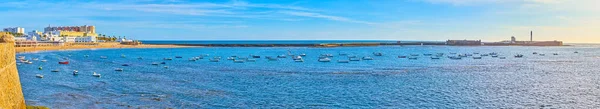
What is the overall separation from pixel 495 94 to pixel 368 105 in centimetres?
996

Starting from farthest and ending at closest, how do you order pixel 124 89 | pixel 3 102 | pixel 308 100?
pixel 124 89 < pixel 308 100 < pixel 3 102

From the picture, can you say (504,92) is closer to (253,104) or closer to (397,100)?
(397,100)

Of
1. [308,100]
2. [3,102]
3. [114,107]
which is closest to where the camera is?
[3,102]

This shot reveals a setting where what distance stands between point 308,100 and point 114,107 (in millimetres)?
10369

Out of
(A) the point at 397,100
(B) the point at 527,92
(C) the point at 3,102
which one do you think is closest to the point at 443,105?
(A) the point at 397,100

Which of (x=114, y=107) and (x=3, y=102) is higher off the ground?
(x=3, y=102)

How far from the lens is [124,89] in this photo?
35000 millimetres

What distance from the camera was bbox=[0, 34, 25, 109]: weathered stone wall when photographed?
49.9ft

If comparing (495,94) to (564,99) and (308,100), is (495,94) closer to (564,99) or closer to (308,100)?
(564,99)

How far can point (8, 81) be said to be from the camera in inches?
643

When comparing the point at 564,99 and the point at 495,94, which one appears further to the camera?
the point at 495,94

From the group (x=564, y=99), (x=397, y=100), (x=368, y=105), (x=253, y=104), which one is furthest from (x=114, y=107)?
(x=564, y=99)

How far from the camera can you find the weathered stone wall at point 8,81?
15219mm

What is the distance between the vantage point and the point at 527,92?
110 feet
